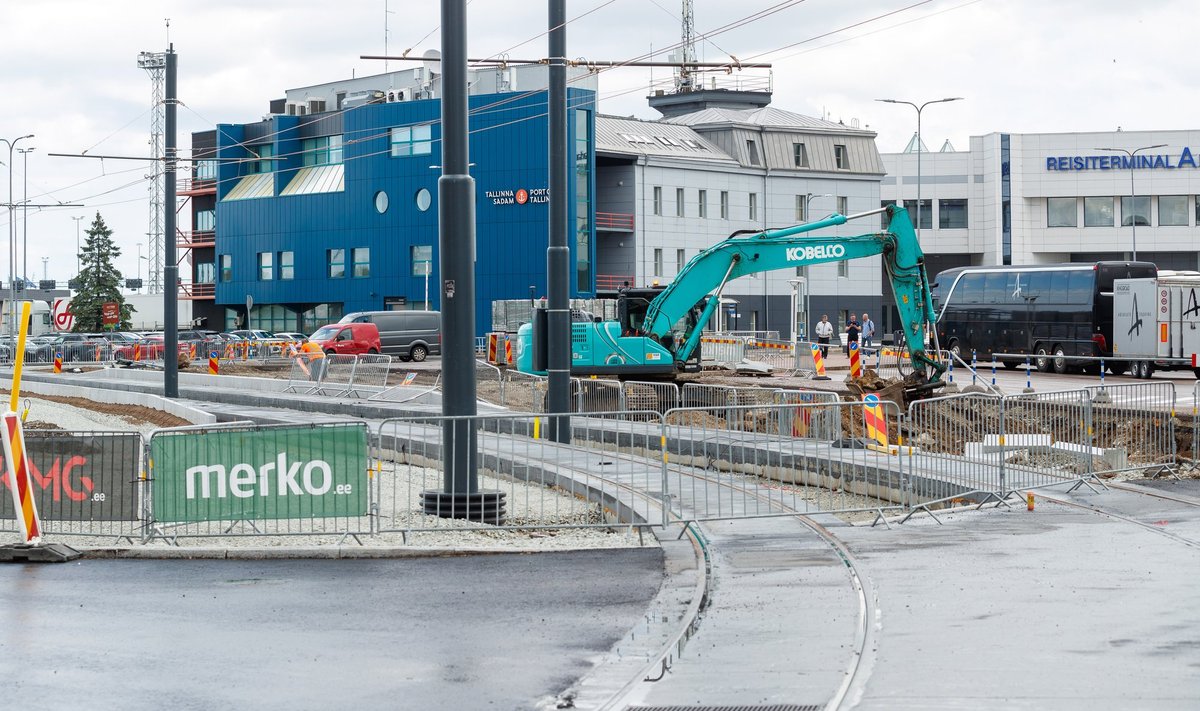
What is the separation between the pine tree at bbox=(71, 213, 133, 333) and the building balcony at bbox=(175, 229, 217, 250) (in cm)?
613

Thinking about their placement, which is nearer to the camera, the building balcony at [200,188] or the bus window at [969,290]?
the bus window at [969,290]

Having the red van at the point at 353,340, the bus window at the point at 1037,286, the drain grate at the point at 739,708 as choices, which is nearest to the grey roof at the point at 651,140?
the red van at the point at 353,340

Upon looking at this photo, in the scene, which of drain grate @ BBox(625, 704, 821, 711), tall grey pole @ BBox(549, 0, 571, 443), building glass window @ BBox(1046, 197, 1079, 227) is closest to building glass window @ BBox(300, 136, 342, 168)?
building glass window @ BBox(1046, 197, 1079, 227)

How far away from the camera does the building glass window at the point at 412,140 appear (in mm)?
74375

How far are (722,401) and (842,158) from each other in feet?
184

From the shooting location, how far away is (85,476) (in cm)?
1334

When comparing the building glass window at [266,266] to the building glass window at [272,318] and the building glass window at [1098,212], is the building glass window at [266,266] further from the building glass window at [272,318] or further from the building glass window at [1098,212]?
the building glass window at [1098,212]

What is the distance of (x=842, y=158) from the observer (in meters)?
78.9

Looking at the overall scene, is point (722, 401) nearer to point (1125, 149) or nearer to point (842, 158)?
point (842, 158)

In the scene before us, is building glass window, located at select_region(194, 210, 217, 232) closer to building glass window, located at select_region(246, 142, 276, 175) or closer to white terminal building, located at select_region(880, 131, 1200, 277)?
building glass window, located at select_region(246, 142, 276, 175)

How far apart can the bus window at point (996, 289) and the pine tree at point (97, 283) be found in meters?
65.2

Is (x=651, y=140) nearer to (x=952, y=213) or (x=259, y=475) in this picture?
(x=952, y=213)

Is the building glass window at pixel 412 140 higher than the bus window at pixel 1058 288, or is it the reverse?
the building glass window at pixel 412 140

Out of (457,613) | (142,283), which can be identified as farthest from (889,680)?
Answer: (142,283)
